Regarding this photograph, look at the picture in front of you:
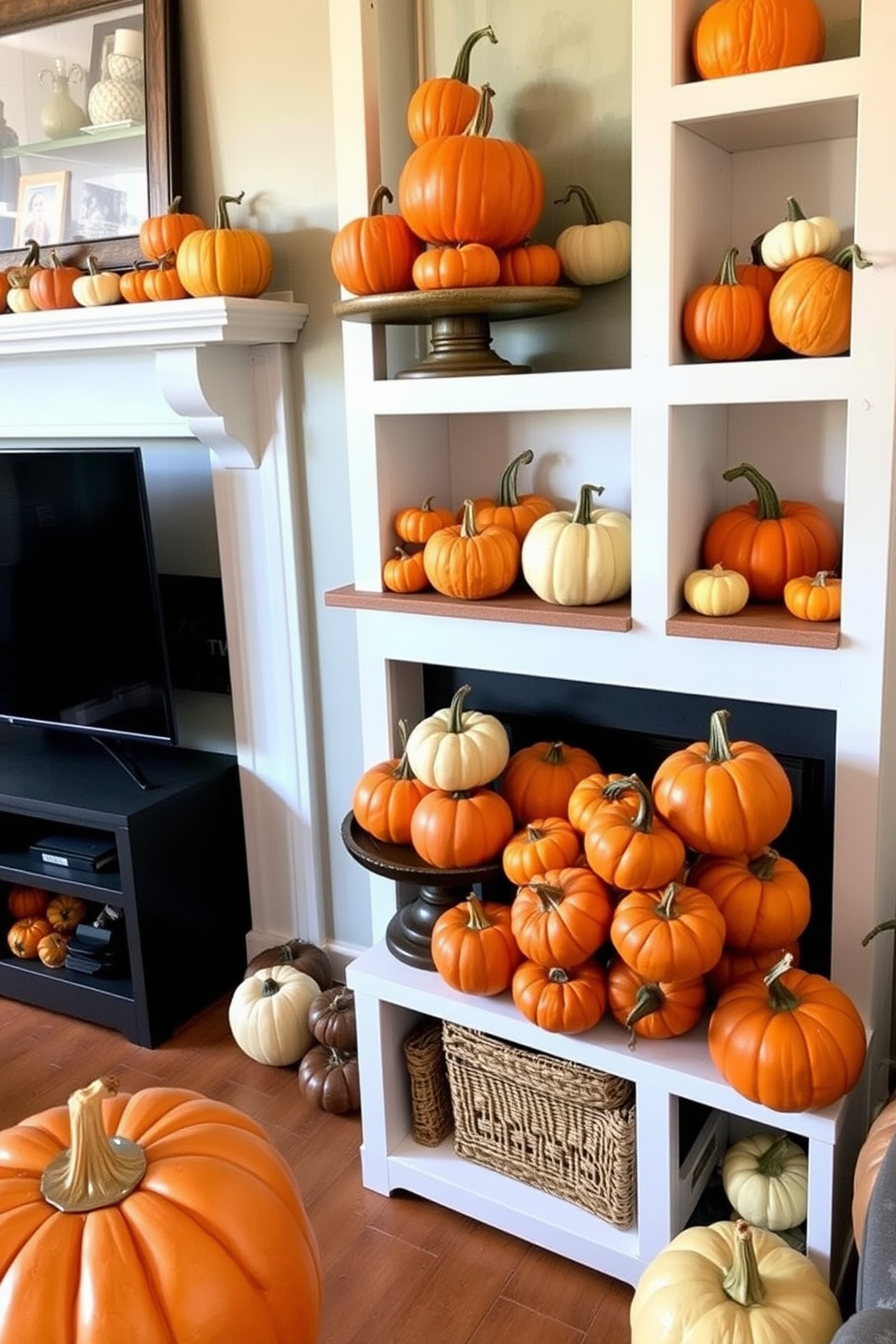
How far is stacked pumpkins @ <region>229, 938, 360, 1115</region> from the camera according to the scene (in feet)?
7.32

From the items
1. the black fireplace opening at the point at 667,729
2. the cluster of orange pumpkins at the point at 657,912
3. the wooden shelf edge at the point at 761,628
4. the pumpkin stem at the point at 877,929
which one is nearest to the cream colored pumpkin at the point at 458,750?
the cluster of orange pumpkins at the point at 657,912

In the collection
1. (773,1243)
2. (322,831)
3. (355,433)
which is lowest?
(773,1243)

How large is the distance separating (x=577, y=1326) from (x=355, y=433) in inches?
58.3

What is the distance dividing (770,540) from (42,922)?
1924mm

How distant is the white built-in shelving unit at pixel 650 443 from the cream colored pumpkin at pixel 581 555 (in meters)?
0.05

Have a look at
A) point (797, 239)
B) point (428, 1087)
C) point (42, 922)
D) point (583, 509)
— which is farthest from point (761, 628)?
point (42, 922)

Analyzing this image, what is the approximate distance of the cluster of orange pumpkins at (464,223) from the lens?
5.83 ft

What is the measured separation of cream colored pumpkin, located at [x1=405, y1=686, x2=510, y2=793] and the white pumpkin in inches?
27.8

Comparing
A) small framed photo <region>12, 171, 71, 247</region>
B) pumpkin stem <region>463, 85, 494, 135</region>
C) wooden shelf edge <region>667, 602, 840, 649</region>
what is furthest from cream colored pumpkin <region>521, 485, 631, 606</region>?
small framed photo <region>12, 171, 71, 247</region>

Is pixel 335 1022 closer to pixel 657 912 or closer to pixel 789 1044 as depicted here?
pixel 657 912

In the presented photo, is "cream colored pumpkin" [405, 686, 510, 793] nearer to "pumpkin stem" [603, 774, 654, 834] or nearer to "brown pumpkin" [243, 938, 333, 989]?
"pumpkin stem" [603, 774, 654, 834]

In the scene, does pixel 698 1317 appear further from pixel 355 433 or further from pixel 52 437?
pixel 52 437

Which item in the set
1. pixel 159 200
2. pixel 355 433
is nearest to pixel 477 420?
pixel 355 433

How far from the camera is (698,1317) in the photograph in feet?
4.51
